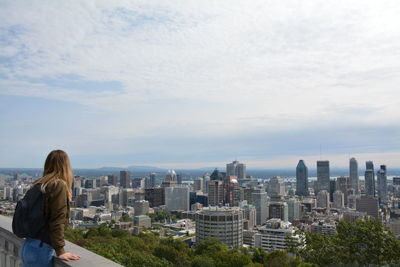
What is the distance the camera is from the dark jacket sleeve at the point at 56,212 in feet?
4.43

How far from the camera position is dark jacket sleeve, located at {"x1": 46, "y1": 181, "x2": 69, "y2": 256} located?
1.35 meters

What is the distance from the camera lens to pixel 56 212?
136 cm

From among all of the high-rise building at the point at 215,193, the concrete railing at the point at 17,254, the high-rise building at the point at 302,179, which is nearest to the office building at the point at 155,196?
the high-rise building at the point at 215,193

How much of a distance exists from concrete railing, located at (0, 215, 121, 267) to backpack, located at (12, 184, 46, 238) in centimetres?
14

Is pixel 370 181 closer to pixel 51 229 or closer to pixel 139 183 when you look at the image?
pixel 139 183

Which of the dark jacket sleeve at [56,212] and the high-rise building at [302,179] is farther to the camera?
the high-rise building at [302,179]

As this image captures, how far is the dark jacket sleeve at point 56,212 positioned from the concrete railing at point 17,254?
75mm

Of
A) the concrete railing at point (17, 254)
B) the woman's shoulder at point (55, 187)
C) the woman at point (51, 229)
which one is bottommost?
the concrete railing at point (17, 254)

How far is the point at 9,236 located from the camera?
1701 millimetres

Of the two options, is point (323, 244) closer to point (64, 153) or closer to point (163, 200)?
point (64, 153)

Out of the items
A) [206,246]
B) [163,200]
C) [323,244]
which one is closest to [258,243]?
[206,246]

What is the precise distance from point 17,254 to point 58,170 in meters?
0.52

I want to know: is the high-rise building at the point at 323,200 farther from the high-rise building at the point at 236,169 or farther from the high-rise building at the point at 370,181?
the high-rise building at the point at 236,169

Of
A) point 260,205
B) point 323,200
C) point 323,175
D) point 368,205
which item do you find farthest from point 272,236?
point 323,175
